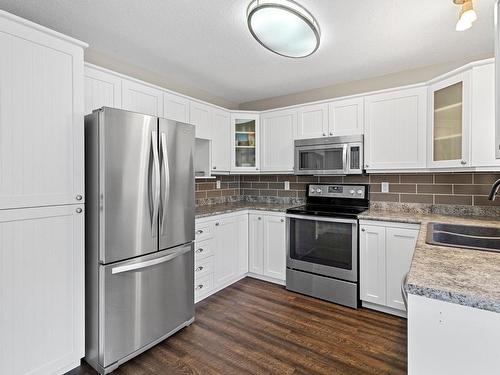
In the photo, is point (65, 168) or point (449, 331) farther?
point (65, 168)

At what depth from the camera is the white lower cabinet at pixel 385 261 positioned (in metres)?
2.39

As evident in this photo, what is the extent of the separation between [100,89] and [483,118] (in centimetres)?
300

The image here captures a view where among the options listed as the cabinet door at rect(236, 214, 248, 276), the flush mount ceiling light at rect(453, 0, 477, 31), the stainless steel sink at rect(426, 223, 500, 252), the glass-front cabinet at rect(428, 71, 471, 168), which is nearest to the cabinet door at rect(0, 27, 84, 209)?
the cabinet door at rect(236, 214, 248, 276)

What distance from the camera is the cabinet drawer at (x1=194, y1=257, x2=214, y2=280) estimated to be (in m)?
2.68

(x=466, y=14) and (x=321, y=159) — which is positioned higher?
(x=466, y=14)

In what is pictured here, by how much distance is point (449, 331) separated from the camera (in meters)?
0.82

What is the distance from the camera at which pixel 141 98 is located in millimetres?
2426

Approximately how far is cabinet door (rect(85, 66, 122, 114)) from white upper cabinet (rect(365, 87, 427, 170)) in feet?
7.88

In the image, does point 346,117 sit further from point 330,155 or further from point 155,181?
point 155,181

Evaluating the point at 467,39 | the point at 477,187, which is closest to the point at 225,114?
the point at 467,39

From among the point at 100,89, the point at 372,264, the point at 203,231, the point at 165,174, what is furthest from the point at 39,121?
the point at 372,264

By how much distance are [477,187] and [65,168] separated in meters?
3.40

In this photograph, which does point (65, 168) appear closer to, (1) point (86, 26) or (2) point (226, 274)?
(1) point (86, 26)

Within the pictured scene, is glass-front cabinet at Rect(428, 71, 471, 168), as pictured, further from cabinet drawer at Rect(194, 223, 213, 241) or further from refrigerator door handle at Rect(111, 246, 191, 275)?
refrigerator door handle at Rect(111, 246, 191, 275)
